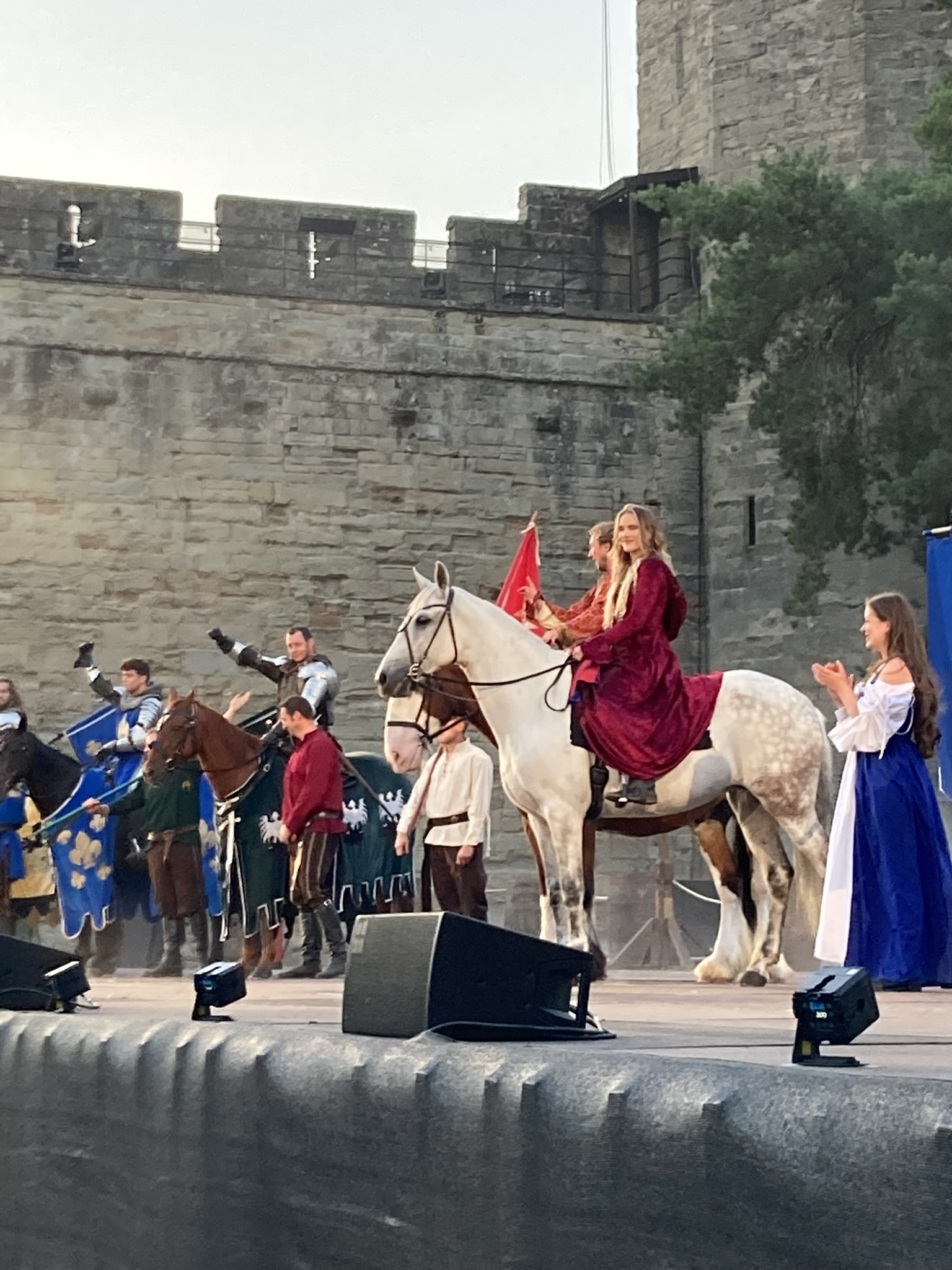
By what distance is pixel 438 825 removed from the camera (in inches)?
388

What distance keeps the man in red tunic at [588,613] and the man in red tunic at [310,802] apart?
125cm

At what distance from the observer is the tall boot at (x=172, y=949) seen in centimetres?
1100

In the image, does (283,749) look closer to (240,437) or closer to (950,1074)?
(950,1074)

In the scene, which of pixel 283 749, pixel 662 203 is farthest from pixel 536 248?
pixel 283 749

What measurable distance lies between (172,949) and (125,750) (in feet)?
4.02

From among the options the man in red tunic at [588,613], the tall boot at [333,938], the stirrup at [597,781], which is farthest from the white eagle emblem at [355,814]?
the stirrup at [597,781]

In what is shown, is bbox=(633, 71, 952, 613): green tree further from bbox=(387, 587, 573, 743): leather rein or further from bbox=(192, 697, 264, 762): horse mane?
bbox=(387, 587, 573, 743): leather rein

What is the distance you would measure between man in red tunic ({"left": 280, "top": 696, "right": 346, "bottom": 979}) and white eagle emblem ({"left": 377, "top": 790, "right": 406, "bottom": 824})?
3.52 feet

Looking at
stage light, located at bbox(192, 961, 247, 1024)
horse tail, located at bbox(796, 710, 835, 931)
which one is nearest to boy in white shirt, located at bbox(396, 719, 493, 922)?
horse tail, located at bbox(796, 710, 835, 931)

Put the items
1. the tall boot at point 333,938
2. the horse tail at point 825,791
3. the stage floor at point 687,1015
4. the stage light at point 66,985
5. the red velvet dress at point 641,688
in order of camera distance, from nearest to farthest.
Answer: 1. the stage floor at point 687,1015
2. the stage light at point 66,985
3. the red velvet dress at point 641,688
4. the horse tail at point 825,791
5. the tall boot at point 333,938

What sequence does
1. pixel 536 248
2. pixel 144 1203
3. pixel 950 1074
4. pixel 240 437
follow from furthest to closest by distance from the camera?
pixel 536 248 < pixel 240 437 < pixel 144 1203 < pixel 950 1074

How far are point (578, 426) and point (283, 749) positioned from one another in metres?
12.1

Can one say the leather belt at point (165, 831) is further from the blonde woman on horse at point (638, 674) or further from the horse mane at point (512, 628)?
the blonde woman on horse at point (638, 674)

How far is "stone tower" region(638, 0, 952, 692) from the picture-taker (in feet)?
68.9
